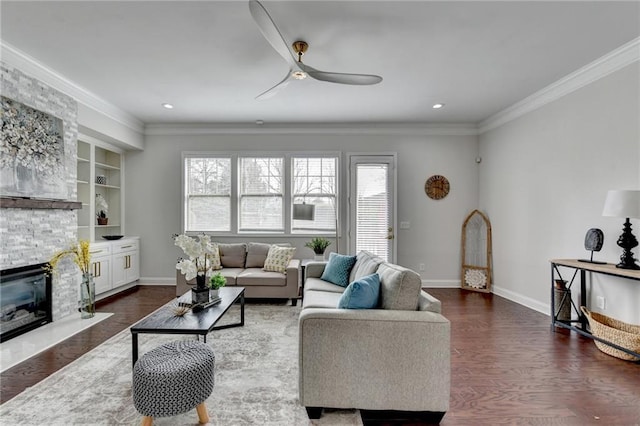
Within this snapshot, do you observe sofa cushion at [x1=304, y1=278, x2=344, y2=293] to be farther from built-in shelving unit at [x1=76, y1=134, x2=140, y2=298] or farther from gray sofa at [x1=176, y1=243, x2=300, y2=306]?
built-in shelving unit at [x1=76, y1=134, x2=140, y2=298]

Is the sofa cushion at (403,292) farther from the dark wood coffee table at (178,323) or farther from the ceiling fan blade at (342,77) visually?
the ceiling fan blade at (342,77)

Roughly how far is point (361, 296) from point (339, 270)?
5.01 feet

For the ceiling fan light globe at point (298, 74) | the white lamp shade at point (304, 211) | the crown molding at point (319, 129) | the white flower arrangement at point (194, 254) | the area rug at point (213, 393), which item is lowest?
the area rug at point (213, 393)

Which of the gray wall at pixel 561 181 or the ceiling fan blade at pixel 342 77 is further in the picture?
the gray wall at pixel 561 181

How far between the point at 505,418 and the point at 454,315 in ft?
6.70

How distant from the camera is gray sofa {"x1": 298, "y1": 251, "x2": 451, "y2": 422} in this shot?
1.82m

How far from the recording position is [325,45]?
2.86 m

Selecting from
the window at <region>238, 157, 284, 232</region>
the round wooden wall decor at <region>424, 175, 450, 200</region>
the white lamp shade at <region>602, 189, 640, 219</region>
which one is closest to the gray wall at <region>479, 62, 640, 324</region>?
the white lamp shade at <region>602, 189, 640, 219</region>

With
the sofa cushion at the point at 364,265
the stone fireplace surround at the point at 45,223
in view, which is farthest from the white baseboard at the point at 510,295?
the stone fireplace surround at the point at 45,223

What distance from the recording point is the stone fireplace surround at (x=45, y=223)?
118 inches

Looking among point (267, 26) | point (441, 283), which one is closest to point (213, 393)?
point (267, 26)

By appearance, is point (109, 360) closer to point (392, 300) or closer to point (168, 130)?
point (392, 300)

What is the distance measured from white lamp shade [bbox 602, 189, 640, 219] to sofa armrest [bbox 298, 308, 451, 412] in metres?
2.19

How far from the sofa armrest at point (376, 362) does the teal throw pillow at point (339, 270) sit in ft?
5.42
